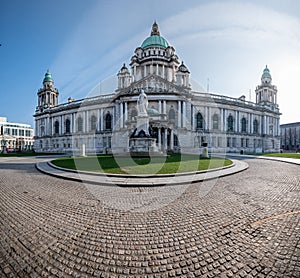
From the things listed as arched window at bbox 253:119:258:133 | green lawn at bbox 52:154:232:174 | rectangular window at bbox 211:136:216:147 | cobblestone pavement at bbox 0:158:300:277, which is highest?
arched window at bbox 253:119:258:133

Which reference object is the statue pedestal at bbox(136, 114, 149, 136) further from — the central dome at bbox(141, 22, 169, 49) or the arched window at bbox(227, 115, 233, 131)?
the central dome at bbox(141, 22, 169, 49)

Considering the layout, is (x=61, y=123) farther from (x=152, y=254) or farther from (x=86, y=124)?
(x=152, y=254)

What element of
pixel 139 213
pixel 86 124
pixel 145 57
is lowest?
pixel 139 213

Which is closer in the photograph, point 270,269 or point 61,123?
point 270,269

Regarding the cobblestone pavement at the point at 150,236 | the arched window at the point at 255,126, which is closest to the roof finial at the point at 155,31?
the arched window at the point at 255,126

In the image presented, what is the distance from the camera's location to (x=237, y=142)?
52.9 meters

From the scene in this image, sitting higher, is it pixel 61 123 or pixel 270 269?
pixel 61 123

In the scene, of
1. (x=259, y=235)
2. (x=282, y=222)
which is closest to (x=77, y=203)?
(x=259, y=235)

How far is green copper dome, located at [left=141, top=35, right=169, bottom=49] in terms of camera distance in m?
61.2

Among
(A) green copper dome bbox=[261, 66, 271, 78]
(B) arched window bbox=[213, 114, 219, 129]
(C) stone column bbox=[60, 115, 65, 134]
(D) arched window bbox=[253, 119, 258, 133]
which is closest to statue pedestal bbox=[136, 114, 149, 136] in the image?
(B) arched window bbox=[213, 114, 219, 129]

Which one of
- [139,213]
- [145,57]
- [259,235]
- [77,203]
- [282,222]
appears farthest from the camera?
[145,57]

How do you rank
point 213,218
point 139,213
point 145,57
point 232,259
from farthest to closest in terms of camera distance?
point 145,57 → point 139,213 → point 213,218 → point 232,259

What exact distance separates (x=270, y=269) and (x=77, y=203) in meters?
5.69

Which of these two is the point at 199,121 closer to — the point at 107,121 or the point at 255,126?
the point at 255,126
